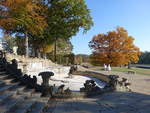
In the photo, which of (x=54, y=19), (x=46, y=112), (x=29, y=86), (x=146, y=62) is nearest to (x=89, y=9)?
(x=54, y=19)

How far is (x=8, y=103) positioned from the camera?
6082mm

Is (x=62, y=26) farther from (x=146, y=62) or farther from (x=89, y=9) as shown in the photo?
(x=146, y=62)

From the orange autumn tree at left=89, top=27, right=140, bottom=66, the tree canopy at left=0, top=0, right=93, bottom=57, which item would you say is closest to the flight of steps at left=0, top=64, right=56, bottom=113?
the tree canopy at left=0, top=0, right=93, bottom=57

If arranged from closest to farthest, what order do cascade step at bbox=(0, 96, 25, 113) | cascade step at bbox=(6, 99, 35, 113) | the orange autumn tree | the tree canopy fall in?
cascade step at bbox=(0, 96, 25, 113)
cascade step at bbox=(6, 99, 35, 113)
the tree canopy
the orange autumn tree

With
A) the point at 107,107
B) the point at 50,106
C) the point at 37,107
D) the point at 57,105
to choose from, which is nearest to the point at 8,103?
the point at 37,107

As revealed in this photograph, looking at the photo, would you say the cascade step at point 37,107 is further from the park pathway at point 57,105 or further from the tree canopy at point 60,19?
the tree canopy at point 60,19

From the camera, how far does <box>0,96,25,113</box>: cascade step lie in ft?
18.1

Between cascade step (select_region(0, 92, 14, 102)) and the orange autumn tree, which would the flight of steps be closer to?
cascade step (select_region(0, 92, 14, 102))

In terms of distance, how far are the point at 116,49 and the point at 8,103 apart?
133 ft

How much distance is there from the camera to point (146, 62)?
114562mm

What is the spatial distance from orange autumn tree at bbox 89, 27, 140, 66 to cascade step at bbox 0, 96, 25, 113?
38486 mm

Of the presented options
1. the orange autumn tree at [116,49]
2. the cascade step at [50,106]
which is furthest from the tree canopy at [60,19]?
the cascade step at [50,106]

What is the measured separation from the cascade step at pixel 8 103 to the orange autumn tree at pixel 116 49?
38.5 m

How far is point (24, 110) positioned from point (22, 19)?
685 inches
